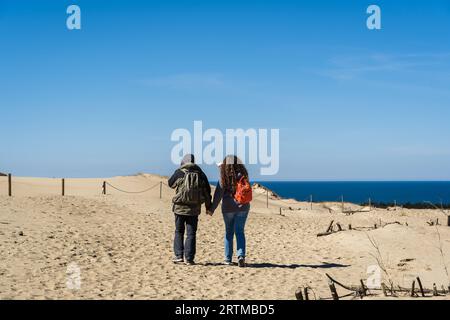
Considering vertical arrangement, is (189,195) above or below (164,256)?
above

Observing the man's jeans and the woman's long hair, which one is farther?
the man's jeans

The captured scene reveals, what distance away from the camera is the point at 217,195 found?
397 inches

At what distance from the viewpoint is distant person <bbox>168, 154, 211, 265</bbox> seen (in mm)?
10141

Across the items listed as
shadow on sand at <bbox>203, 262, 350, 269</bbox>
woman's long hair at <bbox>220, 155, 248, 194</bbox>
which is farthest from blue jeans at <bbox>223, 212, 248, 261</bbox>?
shadow on sand at <bbox>203, 262, 350, 269</bbox>

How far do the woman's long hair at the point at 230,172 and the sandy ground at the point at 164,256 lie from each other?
1684mm

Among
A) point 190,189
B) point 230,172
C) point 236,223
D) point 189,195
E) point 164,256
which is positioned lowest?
point 164,256

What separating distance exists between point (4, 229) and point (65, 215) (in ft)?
13.2

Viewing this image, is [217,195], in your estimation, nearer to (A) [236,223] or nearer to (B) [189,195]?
(B) [189,195]

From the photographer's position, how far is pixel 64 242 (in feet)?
39.4

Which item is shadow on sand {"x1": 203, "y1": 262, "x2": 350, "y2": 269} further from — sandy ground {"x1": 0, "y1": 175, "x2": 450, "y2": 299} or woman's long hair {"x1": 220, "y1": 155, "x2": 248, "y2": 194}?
woman's long hair {"x1": 220, "y1": 155, "x2": 248, "y2": 194}

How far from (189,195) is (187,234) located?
0.85m

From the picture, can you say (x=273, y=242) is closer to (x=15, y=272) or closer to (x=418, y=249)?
(x=418, y=249)

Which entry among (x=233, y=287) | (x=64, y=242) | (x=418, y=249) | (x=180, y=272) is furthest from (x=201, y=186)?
(x=418, y=249)

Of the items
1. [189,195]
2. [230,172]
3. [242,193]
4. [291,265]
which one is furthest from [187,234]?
[291,265]
